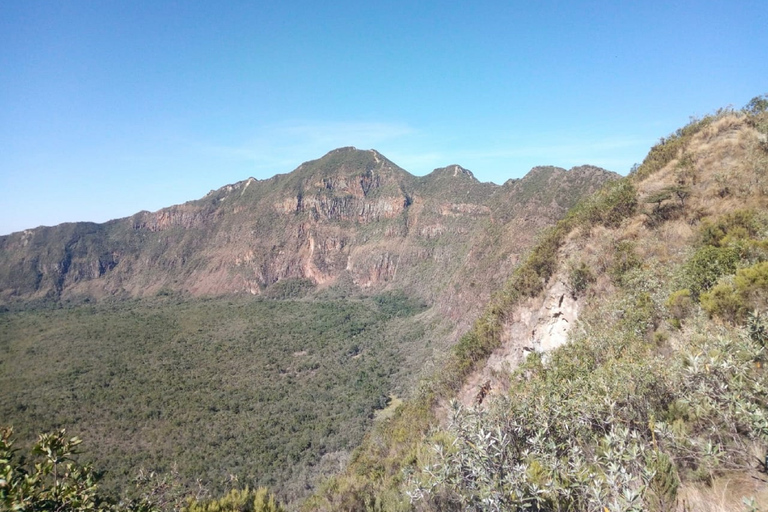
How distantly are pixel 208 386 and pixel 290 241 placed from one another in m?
105

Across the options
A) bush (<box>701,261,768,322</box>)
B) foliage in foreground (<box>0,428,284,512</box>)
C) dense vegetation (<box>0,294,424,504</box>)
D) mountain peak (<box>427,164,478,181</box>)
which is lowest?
dense vegetation (<box>0,294,424,504</box>)

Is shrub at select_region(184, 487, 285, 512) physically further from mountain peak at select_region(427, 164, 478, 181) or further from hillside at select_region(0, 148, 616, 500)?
mountain peak at select_region(427, 164, 478, 181)

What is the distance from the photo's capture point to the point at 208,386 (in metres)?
62.6

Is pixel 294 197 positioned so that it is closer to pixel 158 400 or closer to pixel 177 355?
pixel 177 355

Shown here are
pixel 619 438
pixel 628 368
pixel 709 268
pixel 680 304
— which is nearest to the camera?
pixel 619 438

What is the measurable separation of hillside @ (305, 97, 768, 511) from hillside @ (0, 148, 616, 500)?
1521cm

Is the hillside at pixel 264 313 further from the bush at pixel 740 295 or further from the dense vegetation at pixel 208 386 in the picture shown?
the bush at pixel 740 295

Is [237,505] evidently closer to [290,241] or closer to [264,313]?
[264,313]

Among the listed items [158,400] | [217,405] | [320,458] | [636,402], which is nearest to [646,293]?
[636,402]

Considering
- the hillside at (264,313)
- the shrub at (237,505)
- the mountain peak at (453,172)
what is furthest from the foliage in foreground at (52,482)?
the mountain peak at (453,172)

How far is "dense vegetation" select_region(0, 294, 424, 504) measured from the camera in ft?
142

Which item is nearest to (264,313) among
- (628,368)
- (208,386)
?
(208,386)

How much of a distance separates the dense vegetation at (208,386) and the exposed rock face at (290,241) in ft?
136

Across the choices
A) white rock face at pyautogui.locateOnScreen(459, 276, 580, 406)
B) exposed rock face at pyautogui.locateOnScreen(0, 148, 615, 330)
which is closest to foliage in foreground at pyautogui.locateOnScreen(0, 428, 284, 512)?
white rock face at pyautogui.locateOnScreen(459, 276, 580, 406)
